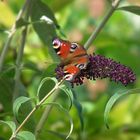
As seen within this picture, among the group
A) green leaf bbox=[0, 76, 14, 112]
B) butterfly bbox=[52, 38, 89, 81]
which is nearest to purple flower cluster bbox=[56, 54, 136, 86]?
butterfly bbox=[52, 38, 89, 81]

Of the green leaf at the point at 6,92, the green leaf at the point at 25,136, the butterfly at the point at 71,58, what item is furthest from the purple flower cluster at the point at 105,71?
the green leaf at the point at 6,92

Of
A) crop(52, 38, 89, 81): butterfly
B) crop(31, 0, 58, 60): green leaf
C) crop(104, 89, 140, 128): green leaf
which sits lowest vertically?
crop(104, 89, 140, 128): green leaf

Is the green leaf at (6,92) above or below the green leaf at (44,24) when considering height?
below

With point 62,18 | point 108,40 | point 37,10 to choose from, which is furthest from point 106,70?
point 62,18

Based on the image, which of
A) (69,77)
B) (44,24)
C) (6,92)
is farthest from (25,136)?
(44,24)

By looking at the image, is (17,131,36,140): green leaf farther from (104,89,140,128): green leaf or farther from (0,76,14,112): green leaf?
(0,76,14,112): green leaf

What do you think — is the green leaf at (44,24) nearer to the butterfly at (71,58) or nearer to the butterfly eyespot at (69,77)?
the butterfly at (71,58)

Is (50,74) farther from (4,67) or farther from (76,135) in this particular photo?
(76,135)
